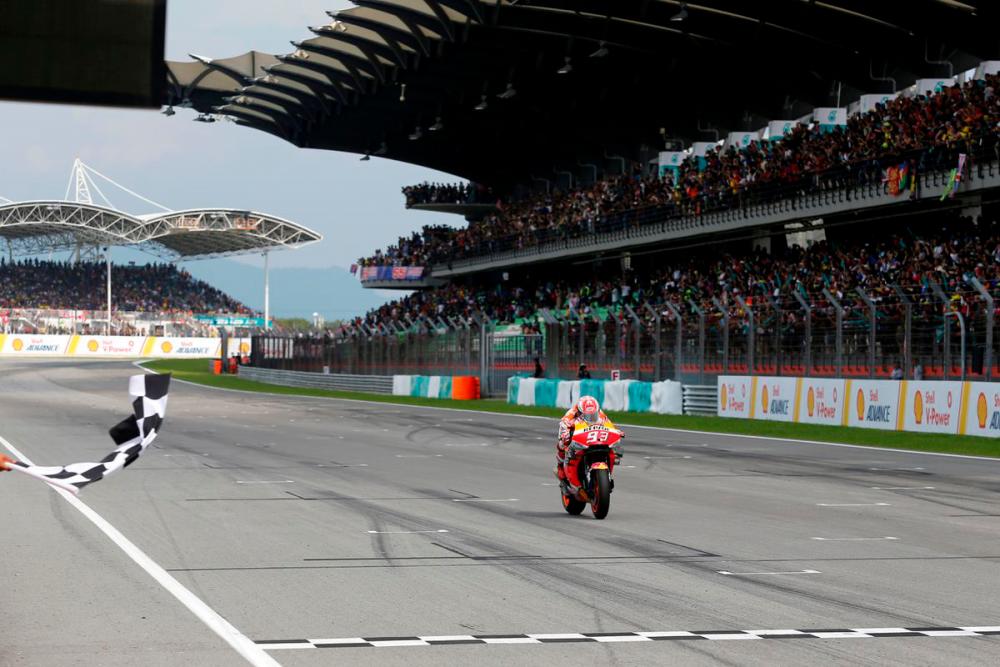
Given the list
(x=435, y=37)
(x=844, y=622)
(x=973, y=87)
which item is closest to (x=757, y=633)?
(x=844, y=622)

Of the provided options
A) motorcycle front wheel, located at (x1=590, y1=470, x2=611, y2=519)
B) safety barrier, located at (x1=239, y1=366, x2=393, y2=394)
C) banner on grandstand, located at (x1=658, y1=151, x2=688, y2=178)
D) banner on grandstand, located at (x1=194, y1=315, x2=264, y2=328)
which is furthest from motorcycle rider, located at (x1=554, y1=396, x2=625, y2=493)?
banner on grandstand, located at (x1=194, y1=315, x2=264, y2=328)

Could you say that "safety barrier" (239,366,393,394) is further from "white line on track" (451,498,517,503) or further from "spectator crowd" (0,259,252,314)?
"spectator crowd" (0,259,252,314)

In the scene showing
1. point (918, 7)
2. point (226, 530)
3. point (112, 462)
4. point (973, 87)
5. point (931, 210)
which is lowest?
point (226, 530)

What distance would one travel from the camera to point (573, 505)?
40.8ft

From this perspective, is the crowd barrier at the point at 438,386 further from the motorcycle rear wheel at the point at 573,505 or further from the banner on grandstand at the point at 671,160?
the motorcycle rear wheel at the point at 573,505

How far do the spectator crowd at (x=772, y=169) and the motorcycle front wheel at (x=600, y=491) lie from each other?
898 inches

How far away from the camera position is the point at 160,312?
104 metres

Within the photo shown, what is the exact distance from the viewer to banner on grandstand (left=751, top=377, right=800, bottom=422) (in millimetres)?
27250

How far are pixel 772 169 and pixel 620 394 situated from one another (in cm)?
1210

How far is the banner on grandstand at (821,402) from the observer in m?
25.8

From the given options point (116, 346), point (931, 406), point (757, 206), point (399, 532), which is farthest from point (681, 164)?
point (116, 346)

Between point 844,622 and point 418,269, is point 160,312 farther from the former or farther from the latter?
point 844,622

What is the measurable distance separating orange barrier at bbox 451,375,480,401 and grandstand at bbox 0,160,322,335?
50.7 metres

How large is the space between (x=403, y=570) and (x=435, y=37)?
39.0 m
